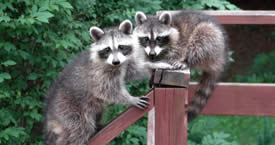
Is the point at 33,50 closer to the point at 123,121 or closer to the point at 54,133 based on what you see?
the point at 54,133

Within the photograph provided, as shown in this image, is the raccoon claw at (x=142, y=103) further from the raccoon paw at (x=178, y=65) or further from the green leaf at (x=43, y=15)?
the green leaf at (x=43, y=15)

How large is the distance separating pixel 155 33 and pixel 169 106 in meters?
0.96

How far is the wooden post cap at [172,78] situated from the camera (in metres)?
1.97

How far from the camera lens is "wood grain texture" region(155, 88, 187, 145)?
1.99m

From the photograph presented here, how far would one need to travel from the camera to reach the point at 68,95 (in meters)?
2.65

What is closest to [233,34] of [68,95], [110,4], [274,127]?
[274,127]

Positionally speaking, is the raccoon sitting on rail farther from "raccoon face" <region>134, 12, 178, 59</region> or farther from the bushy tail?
the bushy tail

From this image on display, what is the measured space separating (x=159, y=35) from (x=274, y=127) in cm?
220

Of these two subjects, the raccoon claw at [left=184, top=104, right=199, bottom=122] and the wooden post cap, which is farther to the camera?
the raccoon claw at [left=184, top=104, right=199, bottom=122]

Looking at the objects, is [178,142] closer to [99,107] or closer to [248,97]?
[248,97]

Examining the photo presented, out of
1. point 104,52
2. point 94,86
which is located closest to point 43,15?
point 104,52

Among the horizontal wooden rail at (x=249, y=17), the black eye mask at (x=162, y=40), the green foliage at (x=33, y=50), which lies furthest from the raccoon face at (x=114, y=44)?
the horizontal wooden rail at (x=249, y=17)

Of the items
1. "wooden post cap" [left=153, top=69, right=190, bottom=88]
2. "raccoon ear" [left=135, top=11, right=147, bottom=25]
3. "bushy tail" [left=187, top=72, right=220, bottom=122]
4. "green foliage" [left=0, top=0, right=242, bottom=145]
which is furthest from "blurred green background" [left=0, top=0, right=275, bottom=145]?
"wooden post cap" [left=153, top=69, right=190, bottom=88]

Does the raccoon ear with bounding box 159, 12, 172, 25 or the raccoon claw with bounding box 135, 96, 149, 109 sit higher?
the raccoon ear with bounding box 159, 12, 172, 25
